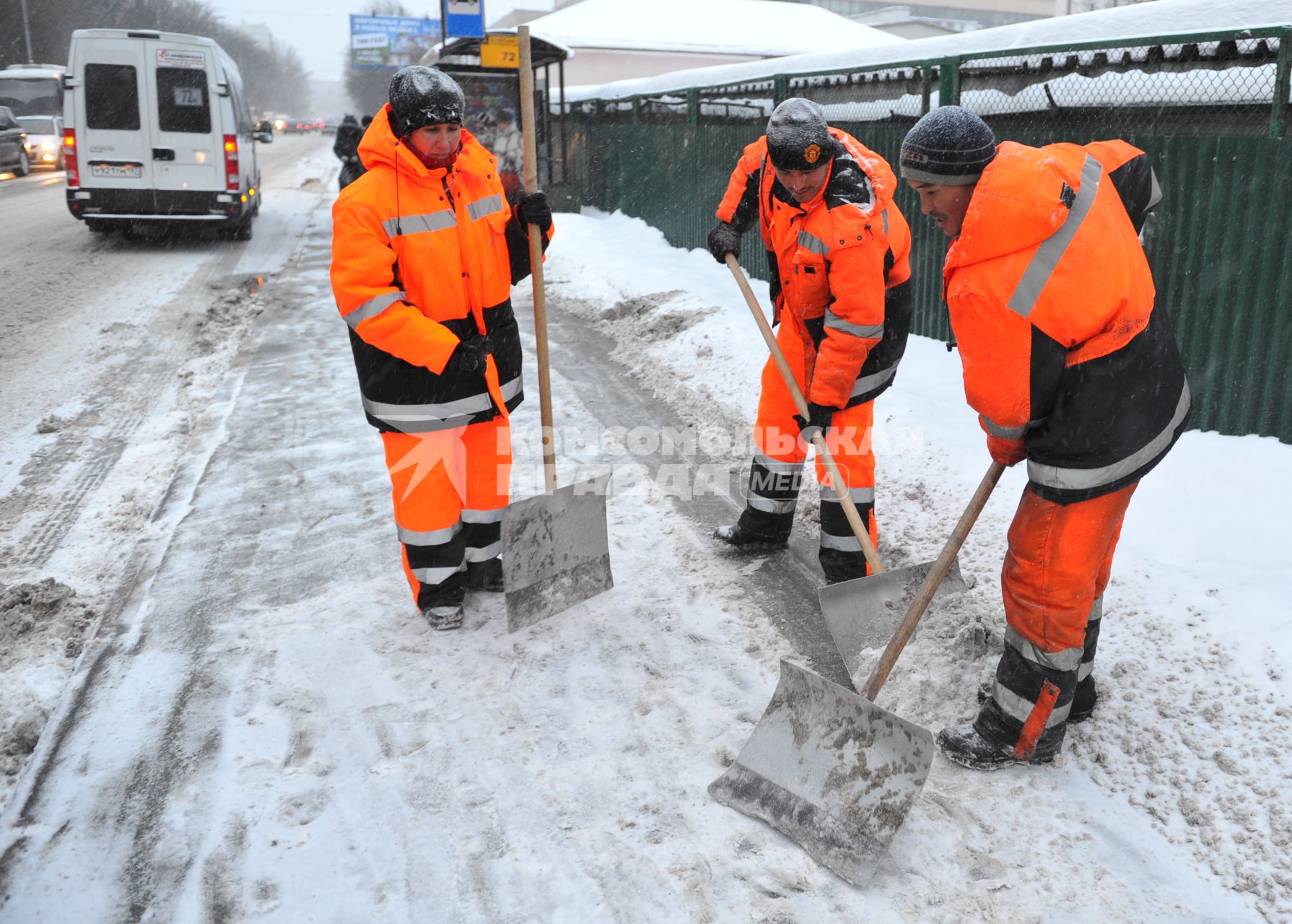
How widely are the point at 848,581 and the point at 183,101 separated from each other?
11514 mm

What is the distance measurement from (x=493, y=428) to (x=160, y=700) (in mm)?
1372

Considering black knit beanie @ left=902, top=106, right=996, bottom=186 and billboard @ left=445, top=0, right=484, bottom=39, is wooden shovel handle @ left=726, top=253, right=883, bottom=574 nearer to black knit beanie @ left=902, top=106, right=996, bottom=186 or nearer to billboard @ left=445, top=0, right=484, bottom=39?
black knit beanie @ left=902, top=106, right=996, bottom=186

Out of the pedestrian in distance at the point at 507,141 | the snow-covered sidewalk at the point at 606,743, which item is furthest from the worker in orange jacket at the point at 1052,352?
the pedestrian in distance at the point at 507,141

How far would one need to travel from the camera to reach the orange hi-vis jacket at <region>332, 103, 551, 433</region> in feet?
9.36

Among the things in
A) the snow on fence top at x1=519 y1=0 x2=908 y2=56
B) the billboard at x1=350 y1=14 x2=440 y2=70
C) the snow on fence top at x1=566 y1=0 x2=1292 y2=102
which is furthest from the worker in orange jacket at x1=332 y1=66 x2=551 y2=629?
the billboard at x1=350 y1=14 x2=440 y2=70

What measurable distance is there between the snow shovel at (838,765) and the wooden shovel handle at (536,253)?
1.40 metres

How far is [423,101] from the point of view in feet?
9.21

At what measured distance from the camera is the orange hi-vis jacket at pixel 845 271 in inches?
118

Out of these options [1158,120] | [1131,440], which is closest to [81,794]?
[1131,440]

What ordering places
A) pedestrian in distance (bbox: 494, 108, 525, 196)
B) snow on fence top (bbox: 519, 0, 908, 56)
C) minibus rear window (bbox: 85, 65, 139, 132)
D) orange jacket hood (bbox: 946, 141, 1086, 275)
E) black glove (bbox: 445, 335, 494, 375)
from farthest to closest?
1. snow on fence top (bbox: 519, 0, 908, 56)
2. pedestrian in distance (bbox: 494, 108, 525, 196)
3. minibus rear window (bbox: 85, 65, 139, 132)
4. black glove (bbox: 445, 335, 494, 375)
5. orange jacket hood (bbox: 946, 141, 1086, 275)

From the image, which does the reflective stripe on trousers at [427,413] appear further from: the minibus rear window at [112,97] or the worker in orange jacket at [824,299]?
the minibus rear window at [112,97]

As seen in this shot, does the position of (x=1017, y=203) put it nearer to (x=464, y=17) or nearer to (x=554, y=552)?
(x=554, y=552)

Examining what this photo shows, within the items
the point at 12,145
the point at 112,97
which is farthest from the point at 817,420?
the point at 12,145

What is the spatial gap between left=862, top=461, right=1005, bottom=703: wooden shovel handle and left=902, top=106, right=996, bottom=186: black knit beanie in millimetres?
765
